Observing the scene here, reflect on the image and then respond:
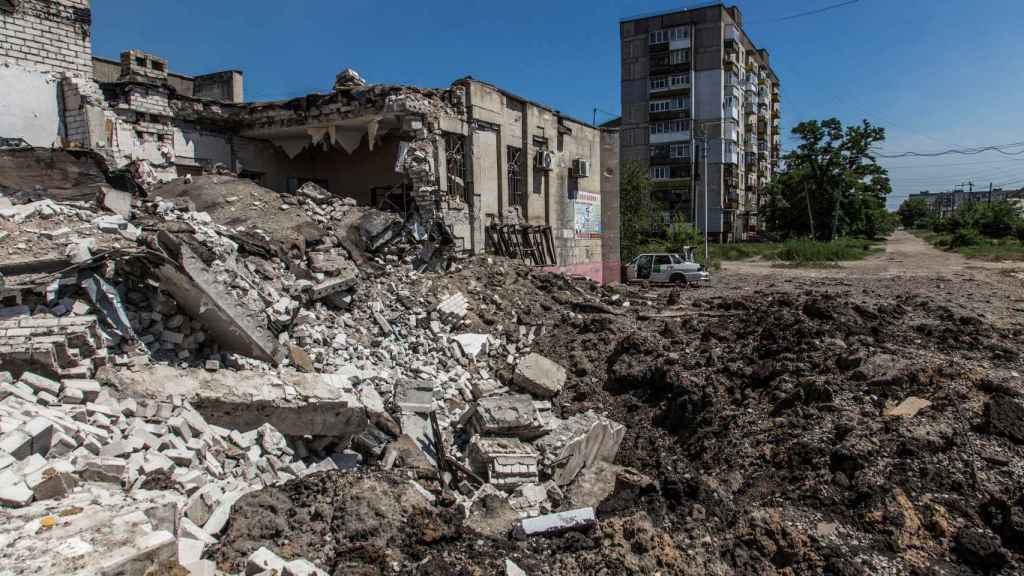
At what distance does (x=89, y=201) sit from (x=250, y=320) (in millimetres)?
3874

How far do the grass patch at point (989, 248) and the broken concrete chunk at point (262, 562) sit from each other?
3804 centimetres

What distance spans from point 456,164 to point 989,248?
38.0 m

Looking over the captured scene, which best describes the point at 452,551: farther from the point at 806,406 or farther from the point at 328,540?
the point at 806,406

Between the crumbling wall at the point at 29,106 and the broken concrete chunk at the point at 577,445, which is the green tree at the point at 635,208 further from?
the crumbling wall at the point at 29,106

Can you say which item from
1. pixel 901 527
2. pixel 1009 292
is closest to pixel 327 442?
pixel 901 527

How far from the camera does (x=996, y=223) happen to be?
151ft

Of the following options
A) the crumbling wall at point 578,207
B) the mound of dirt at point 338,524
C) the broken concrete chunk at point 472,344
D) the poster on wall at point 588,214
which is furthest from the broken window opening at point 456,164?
the mound of dirt at point 338,524

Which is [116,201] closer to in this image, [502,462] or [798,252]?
[502,462]

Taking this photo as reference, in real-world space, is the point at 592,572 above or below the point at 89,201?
below

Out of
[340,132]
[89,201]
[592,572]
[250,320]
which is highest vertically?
[340,132]

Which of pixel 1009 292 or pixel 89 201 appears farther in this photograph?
pixel 1009 292

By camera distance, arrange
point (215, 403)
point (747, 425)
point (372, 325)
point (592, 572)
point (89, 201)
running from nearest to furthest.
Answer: point (592, 572)
point (215, 403)
point (747, 425)
point (89, 201)
point (372, 325)

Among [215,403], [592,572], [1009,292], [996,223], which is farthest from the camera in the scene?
[996,223]

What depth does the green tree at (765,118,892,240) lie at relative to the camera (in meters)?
47.6
